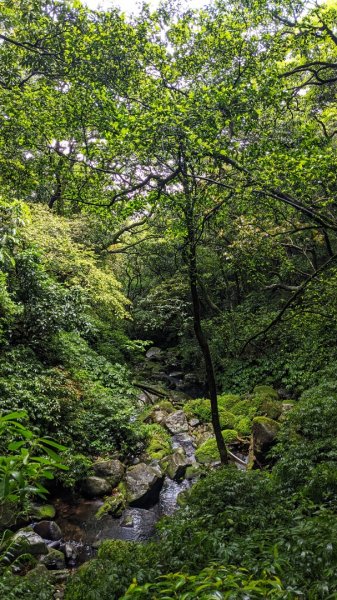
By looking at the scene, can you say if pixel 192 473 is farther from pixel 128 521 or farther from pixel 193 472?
pixel 128 521

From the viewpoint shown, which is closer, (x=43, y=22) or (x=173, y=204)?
(x=43, y=22)

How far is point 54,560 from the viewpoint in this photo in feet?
21.8

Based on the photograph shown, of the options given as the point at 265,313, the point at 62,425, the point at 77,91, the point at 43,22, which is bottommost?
the point at 62,425

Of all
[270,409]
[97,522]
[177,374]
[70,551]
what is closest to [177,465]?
[97,522]

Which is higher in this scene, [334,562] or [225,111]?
[225,111]

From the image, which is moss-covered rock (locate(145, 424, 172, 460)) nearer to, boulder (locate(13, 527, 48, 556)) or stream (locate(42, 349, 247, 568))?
stream (locate(42, 349, 247, 568))

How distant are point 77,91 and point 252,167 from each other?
2.98 m

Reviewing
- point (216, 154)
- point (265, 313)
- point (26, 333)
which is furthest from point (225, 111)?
point (265, 313)

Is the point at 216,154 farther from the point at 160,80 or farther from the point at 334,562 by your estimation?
the point at 334,562

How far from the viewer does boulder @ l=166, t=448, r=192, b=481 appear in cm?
1026

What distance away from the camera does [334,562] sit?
2.55m

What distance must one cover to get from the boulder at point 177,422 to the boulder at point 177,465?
211cm

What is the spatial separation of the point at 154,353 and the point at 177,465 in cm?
1282

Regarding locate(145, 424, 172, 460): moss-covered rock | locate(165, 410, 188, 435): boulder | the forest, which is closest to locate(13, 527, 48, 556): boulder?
the forest
